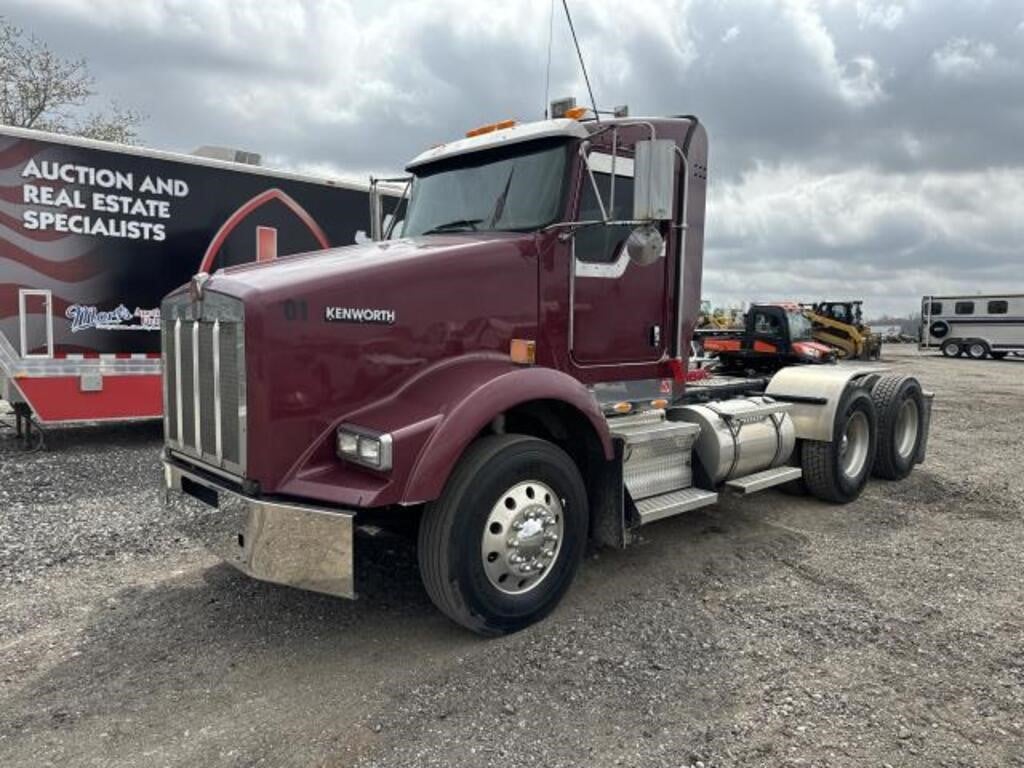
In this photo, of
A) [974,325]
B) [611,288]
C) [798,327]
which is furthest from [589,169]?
[974,325]

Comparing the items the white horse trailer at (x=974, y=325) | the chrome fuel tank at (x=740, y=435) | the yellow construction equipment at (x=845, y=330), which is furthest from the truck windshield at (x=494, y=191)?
the white horse trailer at (x=974, y=325)

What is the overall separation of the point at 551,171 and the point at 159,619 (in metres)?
3.42

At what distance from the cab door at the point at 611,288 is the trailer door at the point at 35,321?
20.0 feet

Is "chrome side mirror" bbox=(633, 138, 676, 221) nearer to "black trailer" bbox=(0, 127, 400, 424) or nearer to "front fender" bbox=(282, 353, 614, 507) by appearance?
"front fender" bbox=(282, 353, 614, 507)

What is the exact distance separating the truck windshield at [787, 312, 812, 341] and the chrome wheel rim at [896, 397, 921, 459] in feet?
12.1

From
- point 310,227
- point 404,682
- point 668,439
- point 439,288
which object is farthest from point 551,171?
point 310,227

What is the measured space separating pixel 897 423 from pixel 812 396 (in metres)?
1.55

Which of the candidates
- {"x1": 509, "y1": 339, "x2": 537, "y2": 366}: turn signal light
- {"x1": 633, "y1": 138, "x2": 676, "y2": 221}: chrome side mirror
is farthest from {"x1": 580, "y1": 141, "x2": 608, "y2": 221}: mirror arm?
{"x1": 509, "y1": 339, "x2": 537, "y2": 366}: turn signal light

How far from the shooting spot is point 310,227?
31.4 feet

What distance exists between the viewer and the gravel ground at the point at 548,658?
117 inches

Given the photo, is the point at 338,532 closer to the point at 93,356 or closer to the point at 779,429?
the point at 779,429

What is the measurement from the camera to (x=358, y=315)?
3.70 meters

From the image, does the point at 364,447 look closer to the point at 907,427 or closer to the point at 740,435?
the point at 740,435

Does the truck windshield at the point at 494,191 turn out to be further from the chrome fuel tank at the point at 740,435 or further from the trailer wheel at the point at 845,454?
the trailer wheel at the point at 845,454
